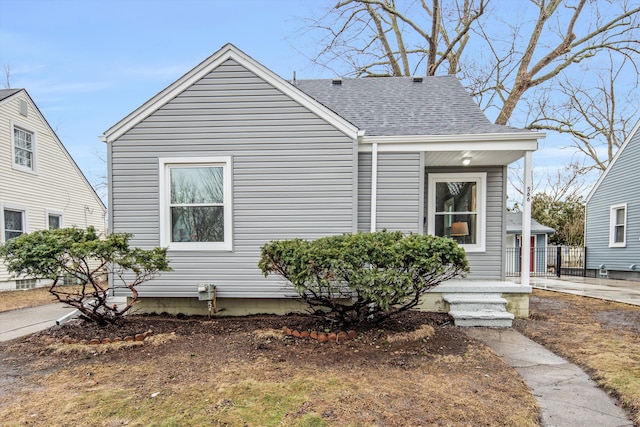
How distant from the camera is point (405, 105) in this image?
7.02 m

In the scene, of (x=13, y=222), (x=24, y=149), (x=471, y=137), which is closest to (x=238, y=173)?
(x=471, y=137)

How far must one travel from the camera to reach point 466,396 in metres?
2.70

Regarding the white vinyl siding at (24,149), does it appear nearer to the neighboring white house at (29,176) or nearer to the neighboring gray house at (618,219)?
the neighboring white house at (29,176)

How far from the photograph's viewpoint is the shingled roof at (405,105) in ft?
18.8

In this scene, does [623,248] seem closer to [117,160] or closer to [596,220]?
[596,220]

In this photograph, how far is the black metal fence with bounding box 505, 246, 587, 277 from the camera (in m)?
14.5

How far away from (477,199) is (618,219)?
1058 cm

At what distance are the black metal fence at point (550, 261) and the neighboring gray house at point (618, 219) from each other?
0.58 m

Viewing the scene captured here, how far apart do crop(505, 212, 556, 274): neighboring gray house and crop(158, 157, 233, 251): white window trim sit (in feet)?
42.8

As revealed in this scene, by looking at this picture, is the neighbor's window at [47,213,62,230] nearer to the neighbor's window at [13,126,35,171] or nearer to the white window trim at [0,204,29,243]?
the white window trim at [0,204,29,243]

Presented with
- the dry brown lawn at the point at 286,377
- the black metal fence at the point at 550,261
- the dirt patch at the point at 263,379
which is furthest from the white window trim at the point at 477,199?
the black metal fence at the point at 550,261

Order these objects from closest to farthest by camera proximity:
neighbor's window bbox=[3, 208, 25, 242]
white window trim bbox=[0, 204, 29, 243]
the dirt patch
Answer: the dirt patch, white window trim bbox=[0, 204, 29, 243], neighbor's window bbox=[3, 208, 25, 242]

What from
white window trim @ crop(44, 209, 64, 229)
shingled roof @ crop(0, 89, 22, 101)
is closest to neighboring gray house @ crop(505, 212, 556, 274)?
white window trim @ crop(44, 209, 64, 229)

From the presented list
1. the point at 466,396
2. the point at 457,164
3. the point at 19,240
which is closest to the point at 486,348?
the point at 466,396
